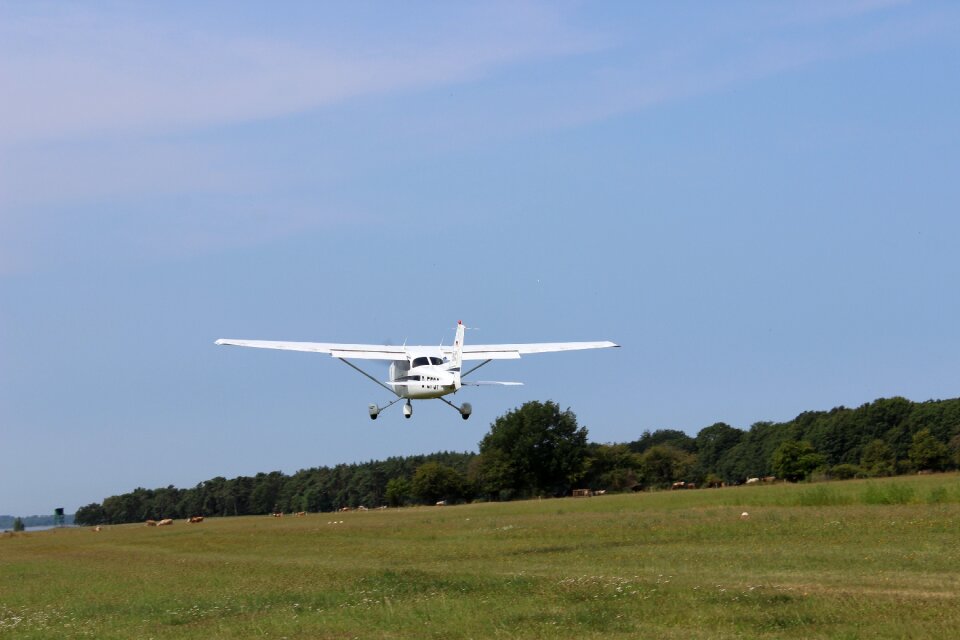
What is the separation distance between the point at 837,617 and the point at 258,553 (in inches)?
1242

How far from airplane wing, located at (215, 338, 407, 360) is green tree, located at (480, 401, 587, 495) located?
Result: 60.2 metres

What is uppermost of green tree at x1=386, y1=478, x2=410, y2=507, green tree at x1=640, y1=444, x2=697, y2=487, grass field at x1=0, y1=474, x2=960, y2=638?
green tree at x1=640, y1=444, x2=697, y2=487

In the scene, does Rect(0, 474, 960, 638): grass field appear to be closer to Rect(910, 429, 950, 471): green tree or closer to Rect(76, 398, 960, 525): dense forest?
Rect(910, 429, 950, 471): green tree

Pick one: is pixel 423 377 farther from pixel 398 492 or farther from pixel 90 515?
pixel 90 515

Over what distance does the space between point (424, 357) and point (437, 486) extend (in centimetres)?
6651

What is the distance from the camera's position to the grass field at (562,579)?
20.1m

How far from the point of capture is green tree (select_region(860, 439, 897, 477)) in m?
79.4


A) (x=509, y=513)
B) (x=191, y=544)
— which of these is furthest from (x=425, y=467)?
(x=191, y=544)

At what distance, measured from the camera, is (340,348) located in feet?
151

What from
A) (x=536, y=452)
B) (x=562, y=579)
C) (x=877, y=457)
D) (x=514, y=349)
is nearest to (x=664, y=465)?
(x=536, y=452)

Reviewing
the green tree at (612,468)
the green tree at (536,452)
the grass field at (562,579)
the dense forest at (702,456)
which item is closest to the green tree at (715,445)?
the dense forest at (702,456)

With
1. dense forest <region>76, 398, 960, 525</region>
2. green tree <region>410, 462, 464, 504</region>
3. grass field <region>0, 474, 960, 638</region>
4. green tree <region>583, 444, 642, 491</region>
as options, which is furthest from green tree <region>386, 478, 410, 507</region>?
grass field <region>0, 474, 960, 638</region>

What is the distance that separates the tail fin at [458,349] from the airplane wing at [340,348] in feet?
6.70

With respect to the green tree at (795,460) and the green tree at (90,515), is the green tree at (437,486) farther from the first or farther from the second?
the green tree at (90,515)
